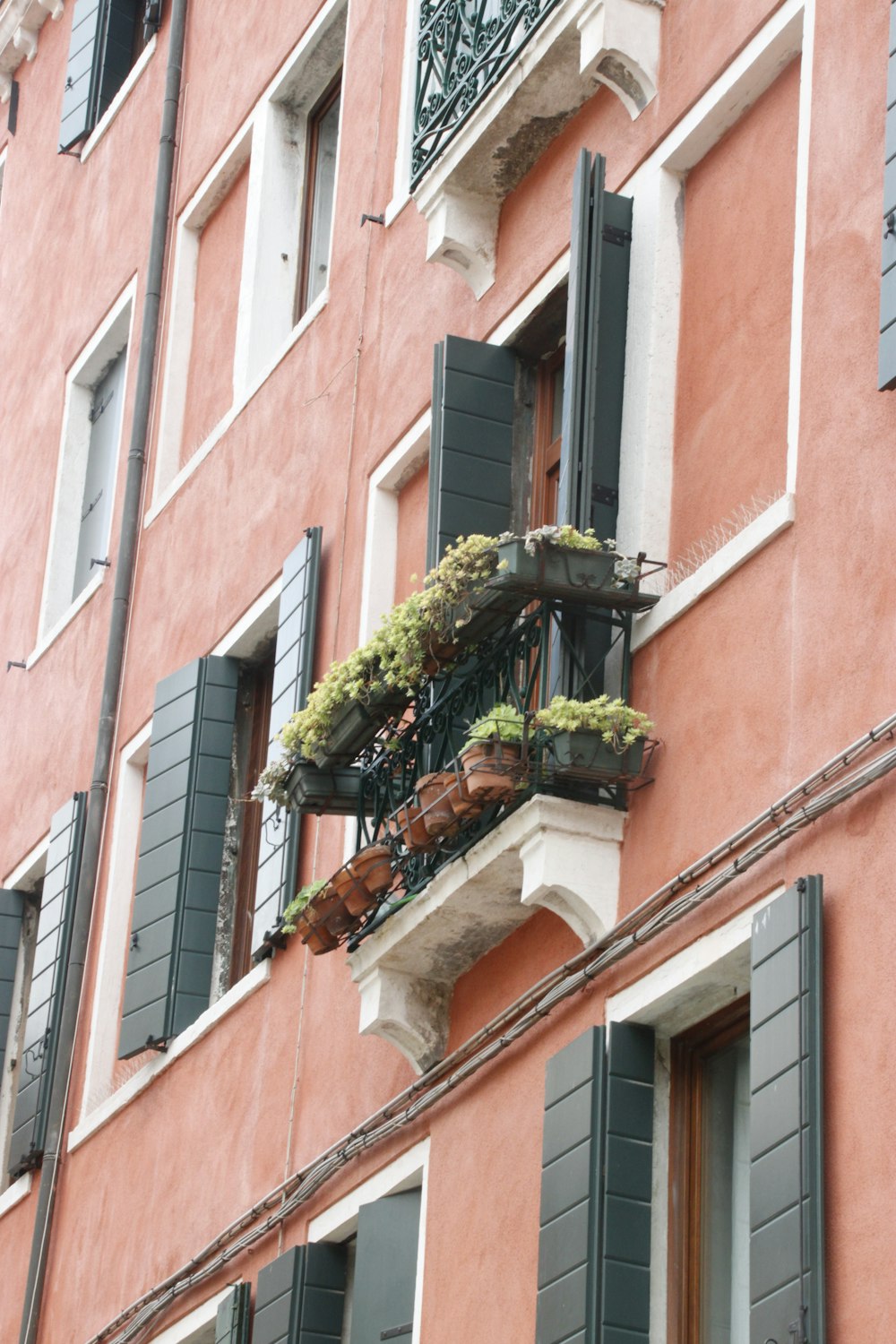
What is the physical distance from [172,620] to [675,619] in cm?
539

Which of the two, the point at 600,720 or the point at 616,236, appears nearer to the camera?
the point at 600,720

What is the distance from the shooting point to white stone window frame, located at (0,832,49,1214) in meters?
14.5

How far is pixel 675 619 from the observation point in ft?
28.4

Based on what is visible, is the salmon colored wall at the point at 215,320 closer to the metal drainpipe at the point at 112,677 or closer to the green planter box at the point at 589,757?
the metal drainpipe at the point at 112,677

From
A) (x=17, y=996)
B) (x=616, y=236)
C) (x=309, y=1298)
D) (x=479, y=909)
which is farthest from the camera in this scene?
(x=17, y=996)

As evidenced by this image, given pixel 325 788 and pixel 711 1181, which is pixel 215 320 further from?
pixel 711 1181

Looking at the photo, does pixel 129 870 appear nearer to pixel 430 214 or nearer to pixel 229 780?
pixel 229 780

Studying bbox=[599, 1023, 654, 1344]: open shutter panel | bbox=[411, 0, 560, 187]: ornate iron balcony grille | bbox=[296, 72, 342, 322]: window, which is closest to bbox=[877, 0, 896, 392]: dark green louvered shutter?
bbox=[599, 1023, 654, 1344]: open shutter panel

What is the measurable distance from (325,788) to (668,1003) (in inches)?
Answer: 82.6

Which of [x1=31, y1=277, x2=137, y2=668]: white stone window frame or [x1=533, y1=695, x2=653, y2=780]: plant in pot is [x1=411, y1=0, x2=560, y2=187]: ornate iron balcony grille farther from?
[x1=31, y1=277, x2=137, y2=668]: white stone window frame

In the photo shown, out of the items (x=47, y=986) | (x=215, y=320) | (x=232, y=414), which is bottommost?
(x=47, y=986)

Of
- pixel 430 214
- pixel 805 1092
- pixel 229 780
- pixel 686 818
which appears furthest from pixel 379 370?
pixel 805 1092

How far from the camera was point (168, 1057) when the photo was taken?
12.2 m

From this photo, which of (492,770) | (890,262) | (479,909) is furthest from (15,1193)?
(890,262)
